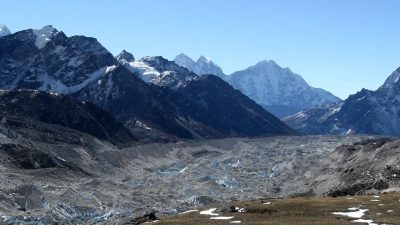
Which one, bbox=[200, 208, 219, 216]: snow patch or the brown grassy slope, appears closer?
the brown grassy slope

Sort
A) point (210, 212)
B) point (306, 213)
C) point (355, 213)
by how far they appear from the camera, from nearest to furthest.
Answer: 1. point (355, 213)
2. point (306, 213)
3. point (210, 212)

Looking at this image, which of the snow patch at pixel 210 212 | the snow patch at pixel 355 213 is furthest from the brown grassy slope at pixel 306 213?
the snow patch at pixel 210 212

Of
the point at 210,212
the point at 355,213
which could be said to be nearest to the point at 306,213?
the point at 355,213

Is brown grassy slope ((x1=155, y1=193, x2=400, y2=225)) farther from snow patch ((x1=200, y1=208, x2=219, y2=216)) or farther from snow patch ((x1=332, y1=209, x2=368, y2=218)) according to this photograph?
snow patch ((x1=200, y1=208, x2=219, y2=216))

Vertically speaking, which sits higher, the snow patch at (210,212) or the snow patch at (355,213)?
the snow patch at (210,212)

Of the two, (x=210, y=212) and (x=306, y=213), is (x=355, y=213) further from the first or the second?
(x=210, y=212)

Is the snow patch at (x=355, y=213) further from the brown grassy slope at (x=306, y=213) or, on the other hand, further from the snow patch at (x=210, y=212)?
the snow patch at (x=210, y=212)

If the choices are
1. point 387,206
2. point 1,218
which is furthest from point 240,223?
point 1,218

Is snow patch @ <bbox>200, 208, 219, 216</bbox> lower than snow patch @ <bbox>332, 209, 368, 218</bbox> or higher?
higher

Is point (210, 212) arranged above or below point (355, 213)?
above

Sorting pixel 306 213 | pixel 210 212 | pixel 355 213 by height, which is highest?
pixel 210 212

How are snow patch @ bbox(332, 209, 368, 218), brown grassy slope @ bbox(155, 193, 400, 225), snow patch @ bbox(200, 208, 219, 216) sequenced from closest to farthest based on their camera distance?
brown grassy slope @ bbox(155, 193, 400, 225), snow patch @ bbox(332, 209, 368, 218), snow patch @ bbox(200, 208, 219, 216)

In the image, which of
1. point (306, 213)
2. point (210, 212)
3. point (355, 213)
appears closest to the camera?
point (355, 213)

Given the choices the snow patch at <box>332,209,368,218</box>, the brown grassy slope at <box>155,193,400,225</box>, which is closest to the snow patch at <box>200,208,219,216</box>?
the brown grassy slope at <box>155,193,400,225</box>
